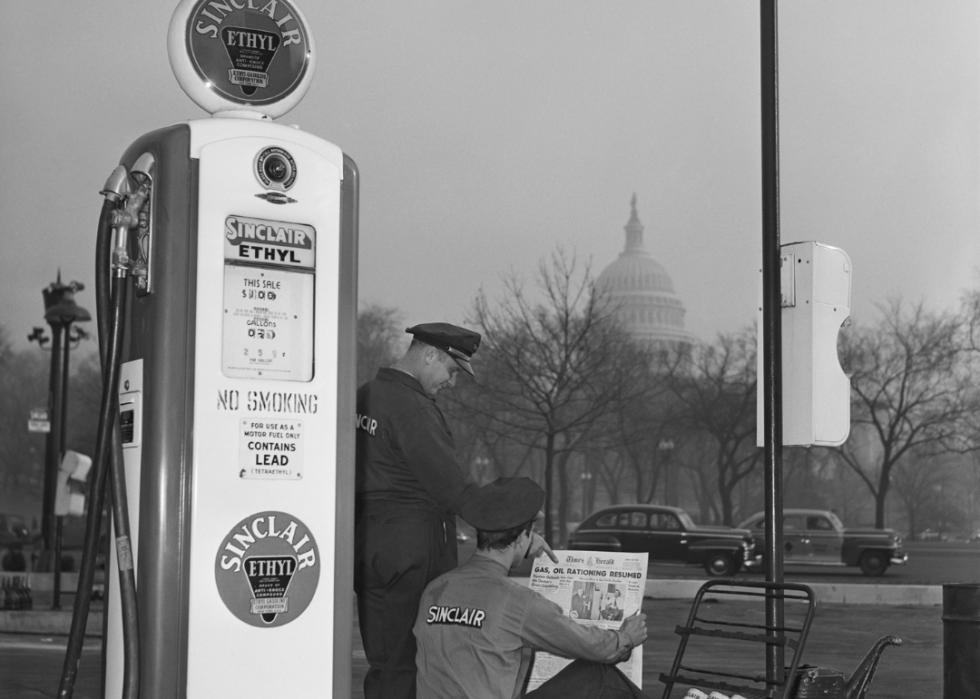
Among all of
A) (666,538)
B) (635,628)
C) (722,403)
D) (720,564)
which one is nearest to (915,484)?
(722,403)

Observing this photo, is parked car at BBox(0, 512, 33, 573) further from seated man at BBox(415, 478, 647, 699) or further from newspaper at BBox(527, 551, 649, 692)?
seated man at BBox(415, 478, 647, 699)

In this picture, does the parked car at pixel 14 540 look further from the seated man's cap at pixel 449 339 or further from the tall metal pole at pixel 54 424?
the seated man's cap at pixel 449 339

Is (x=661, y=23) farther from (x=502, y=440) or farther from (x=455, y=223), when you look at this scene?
(x=502, y=440)

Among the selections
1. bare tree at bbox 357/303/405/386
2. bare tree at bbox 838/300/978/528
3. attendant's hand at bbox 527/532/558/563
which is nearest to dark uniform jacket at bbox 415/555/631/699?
attendant's hand at bbox 527/532/558/563

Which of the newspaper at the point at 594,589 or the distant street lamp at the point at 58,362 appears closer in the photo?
the newspaper at the point at 594,589

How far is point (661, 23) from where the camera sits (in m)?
32.0

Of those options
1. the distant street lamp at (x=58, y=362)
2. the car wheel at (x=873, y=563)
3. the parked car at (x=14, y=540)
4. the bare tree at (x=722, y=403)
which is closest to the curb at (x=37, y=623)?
the distant street lamp at (x=58, y=362)

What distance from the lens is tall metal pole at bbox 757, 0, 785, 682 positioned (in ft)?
18.0

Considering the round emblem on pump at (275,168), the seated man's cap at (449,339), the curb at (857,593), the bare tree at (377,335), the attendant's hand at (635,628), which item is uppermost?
the bare tree at (377,335)

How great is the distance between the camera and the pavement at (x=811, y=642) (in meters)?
10.7

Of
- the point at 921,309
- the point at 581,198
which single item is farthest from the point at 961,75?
the point at 581,198

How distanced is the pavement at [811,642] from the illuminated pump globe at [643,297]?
978cm

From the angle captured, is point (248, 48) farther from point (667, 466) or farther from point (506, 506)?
point (667, 466)

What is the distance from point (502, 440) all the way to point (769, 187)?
21.2 meters
